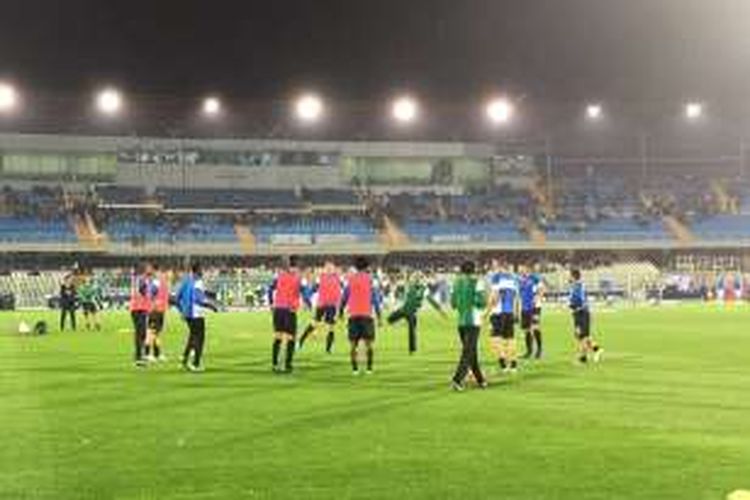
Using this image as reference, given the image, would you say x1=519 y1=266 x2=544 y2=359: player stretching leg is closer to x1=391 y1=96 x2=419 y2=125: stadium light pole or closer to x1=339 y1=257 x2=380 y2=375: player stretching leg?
x1=339 y1=257 x2=380 y2=375: player stretching leg

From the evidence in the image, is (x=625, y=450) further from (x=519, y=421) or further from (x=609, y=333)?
(x=609, y=333)

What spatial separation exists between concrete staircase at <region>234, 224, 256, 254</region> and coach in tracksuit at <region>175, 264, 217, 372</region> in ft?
174

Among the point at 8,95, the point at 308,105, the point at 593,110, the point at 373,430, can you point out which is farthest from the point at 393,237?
the point at 373,430

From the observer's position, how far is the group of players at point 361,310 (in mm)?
21734

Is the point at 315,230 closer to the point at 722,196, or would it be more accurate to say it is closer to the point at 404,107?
the point at 404,107

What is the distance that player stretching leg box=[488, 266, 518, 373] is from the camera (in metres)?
25.0

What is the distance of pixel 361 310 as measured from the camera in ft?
79.5

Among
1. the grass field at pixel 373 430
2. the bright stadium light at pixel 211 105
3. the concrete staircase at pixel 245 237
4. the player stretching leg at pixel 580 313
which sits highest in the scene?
the bright stadium light at pixel 211 105

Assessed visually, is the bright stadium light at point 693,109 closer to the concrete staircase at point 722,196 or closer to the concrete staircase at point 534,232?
the concrete staircase at point 722,196

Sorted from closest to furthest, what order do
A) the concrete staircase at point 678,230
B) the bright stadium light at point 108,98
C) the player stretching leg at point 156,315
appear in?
the player stretching leg at point 156,315 → the bright stadium light at point 108,98 → the concrete staircase at point 678,230

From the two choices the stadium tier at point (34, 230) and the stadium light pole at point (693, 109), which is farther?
the stadium light pole at point (693, 109)

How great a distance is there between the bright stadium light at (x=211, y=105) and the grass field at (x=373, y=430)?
48606mm

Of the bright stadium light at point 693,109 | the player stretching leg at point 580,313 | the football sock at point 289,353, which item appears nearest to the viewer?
the football sock at point 289,353

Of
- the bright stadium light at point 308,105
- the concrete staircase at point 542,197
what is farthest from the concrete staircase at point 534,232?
the bright stadium light at point 308,105
